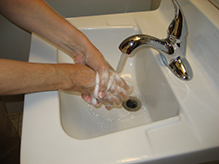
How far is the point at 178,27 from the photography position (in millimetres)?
441

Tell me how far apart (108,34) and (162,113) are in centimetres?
37

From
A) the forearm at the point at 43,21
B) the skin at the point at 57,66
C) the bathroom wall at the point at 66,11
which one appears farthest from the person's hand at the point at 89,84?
the bathroom wall at the point at 66,11

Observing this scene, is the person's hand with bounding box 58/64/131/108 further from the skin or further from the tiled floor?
the tiled floor

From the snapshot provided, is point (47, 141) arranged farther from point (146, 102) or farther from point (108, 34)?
point (108, 34)

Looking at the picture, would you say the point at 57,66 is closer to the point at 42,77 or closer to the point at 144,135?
the point at 42,77


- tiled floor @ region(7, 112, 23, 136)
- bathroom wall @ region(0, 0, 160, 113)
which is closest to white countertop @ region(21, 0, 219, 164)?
bathroom wall @ region(0, 0, 160, 113)

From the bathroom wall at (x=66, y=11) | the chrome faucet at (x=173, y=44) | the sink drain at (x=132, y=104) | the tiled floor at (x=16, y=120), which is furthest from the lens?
the tiled floor at (x=16, y=120)

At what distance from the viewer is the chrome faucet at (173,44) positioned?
0.44 m

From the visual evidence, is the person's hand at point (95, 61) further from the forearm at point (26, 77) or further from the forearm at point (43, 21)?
the forearm at point (26, 77)

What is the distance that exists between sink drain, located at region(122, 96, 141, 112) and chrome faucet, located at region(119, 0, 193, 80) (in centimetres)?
18

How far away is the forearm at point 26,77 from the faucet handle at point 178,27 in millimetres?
308

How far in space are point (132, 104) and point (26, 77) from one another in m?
0.38

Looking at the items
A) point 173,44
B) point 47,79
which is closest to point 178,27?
point 173,44

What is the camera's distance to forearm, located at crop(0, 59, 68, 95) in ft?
1.08
